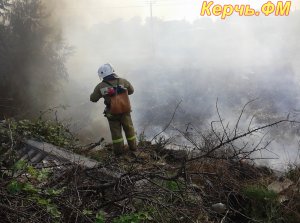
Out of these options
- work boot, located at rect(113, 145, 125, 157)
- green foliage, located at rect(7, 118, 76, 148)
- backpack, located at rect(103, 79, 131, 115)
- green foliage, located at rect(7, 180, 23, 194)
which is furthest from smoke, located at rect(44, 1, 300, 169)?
green foliage, located at rect(7, 180, 23, 194)

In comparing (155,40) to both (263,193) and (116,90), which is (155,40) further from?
(263,193)

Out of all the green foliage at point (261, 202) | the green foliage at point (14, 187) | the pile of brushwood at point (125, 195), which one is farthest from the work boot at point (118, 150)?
the green foliage at point (14, 187)

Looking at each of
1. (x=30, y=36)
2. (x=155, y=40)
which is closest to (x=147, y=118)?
(x=30, y=36)

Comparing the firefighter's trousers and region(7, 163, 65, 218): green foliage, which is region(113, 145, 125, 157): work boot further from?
region(7, 163, 65, 218): green foliage

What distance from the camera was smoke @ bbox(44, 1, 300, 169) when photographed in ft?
36.4

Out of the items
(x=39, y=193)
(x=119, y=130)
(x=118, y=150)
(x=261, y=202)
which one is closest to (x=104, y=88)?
(x=119, y=130)

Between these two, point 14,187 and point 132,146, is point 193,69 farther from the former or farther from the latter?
point 14,187

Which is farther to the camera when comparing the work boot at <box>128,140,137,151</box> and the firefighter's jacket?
the work boot at <box>128,140,137,151</box>

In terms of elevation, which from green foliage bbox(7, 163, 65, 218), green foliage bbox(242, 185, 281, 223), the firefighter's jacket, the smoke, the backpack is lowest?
green foliage bbox(242, 185, 281, 223)

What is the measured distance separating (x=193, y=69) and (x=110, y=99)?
1118 cm

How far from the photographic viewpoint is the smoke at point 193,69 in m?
11.1

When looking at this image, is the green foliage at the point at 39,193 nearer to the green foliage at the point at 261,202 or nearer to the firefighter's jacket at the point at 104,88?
the green foliage at the point at 261,202

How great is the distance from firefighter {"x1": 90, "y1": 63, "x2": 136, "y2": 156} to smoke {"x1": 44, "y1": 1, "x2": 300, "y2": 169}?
284cm

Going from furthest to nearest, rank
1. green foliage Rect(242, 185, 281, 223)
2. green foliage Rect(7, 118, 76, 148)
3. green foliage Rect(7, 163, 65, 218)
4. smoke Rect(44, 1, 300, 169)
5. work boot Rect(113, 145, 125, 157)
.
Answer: smoke Rect(44, 1, 300, 169) < green foliage Rect(7, 118, 76, 148) < work boot Rect(113, 145, 125, 157) < green foliage Rect(242, 185, 281, 223) < green foliage Rect(7, 163, 65, 218)
